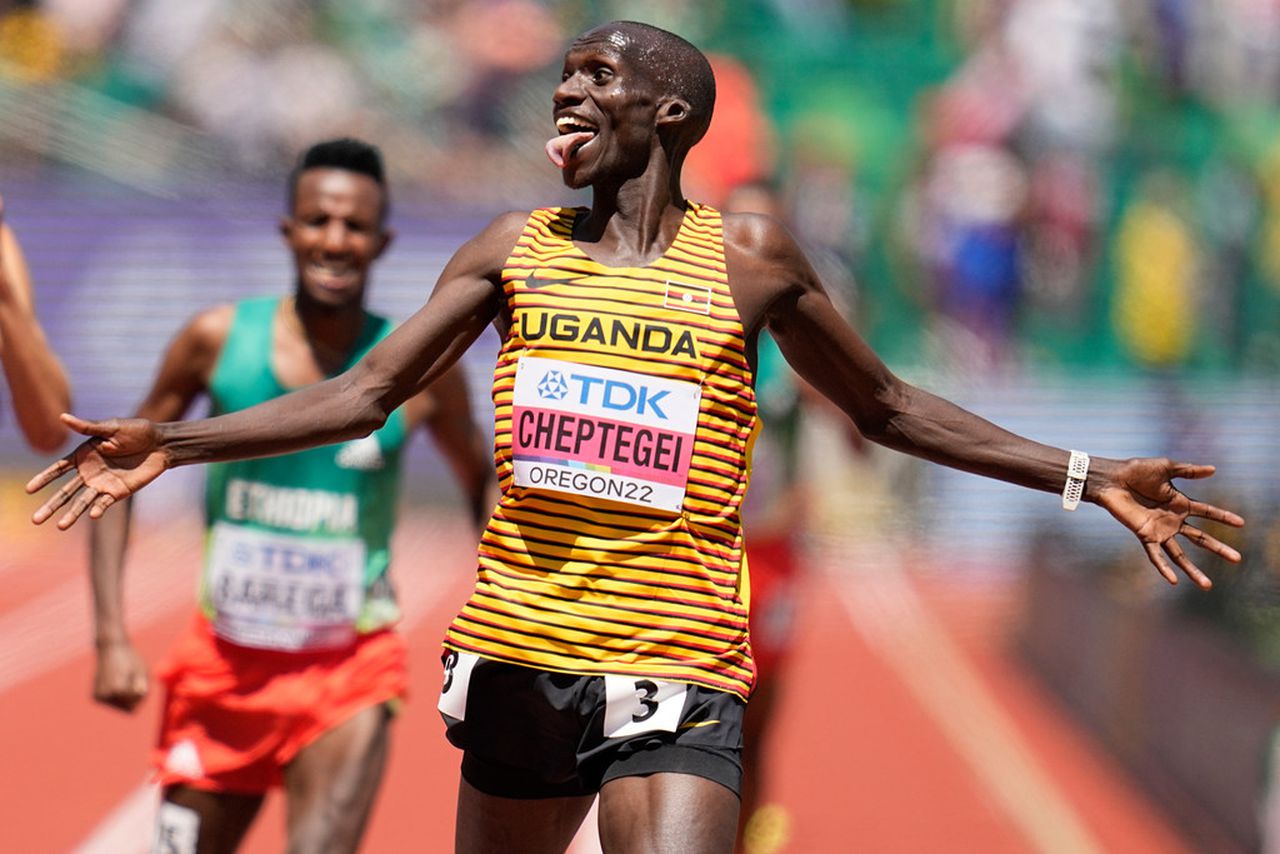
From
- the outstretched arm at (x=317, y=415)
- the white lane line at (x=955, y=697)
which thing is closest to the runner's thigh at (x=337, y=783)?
the outstretched arm at (x=317, y=415)

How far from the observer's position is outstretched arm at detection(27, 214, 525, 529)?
319 centimetres

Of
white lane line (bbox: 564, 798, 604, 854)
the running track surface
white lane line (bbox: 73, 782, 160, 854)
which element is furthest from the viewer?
the running track surface

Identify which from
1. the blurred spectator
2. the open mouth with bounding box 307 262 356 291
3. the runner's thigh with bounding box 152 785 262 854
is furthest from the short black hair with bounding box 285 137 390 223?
the blurred spectator

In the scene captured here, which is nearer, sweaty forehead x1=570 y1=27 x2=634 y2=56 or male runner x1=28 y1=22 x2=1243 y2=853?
male runner x1=28 y1=22 x2=1243 y2=853

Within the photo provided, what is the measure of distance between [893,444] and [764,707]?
2.22m

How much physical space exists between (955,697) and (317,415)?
8.18m

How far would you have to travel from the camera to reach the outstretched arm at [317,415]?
3.19m

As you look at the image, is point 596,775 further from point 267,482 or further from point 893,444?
point 267,482

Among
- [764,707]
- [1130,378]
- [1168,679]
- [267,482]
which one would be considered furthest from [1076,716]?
[1130,378]

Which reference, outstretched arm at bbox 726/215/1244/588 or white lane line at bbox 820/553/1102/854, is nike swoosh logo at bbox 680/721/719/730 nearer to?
outstretched arm at bbox 726/215/1244/588

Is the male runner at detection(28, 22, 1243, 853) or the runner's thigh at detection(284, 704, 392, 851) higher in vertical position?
the male runner at detection(28, 22, 1243, 853)

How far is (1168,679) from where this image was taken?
8.78 metres

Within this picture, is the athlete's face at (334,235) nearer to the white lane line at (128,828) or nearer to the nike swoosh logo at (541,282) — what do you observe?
the nike swoosh logo at (541,282)

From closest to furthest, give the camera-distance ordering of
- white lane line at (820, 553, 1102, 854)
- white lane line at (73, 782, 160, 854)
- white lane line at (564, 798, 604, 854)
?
white lane line at (564, 798, 604, 854)
white lane line at (73, 782, 160, 854)
white lane line at (820, 553, 1102, 854)
